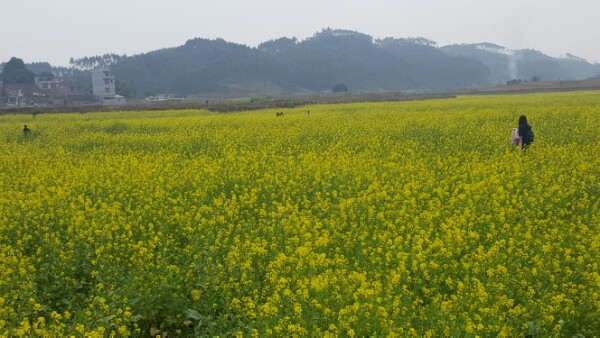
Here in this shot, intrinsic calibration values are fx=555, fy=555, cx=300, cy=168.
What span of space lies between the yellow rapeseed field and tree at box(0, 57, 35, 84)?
3916 inches

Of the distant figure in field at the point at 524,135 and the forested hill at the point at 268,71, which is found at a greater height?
the forested hill at the point at 268,71

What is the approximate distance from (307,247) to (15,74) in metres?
110

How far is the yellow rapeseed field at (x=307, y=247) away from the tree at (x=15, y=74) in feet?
326

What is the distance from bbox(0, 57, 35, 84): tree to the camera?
101062 millimetres

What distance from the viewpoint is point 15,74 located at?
10181 cm

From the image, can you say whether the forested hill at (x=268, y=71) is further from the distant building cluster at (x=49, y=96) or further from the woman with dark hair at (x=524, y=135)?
the woman with dark hair at (x=524, y=135)

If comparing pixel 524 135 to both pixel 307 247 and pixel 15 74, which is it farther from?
pixel 15 74

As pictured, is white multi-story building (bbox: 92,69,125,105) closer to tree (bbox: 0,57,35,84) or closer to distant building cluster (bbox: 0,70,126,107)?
distant building cluster (bbox: 0,70,126,107)

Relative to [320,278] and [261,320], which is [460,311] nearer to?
[320,278]

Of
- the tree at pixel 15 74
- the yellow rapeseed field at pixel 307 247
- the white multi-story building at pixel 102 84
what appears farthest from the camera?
the tree at pixel 15 74

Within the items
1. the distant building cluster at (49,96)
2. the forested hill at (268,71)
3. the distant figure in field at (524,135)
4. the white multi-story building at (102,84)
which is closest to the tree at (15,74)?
the distant building cluster at (49,96)

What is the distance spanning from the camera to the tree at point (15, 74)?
10106 cm

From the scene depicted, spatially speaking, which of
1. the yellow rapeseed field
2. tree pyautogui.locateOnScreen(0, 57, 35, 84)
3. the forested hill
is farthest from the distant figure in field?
tree pyautogui.locateOnScreen(0, 57, 35, 84)

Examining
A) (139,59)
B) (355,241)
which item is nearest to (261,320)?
(355,241)
